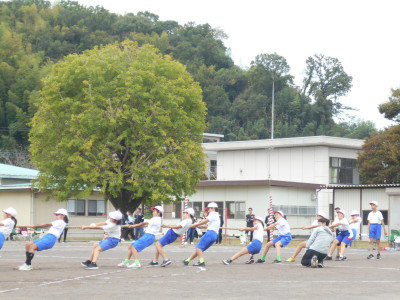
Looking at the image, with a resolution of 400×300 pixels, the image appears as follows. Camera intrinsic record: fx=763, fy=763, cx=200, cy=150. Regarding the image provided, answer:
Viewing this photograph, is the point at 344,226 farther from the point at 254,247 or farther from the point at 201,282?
the point at 201,282

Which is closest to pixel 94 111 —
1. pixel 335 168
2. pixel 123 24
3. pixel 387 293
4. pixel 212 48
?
pixel 335 168

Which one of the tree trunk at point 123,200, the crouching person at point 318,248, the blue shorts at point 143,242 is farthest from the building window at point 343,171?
the blue shorts at point 143,242

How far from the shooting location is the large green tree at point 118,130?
43.8 m

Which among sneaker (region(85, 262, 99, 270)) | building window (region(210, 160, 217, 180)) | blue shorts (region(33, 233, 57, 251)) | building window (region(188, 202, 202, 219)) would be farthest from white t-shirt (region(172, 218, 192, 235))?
building window (region(210, 160, 217, 180))

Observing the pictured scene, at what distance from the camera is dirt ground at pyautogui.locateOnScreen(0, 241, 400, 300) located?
12914 mm

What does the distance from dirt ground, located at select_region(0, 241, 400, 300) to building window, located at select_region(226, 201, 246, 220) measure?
30009 mm

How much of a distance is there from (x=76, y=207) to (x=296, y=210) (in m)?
15.3

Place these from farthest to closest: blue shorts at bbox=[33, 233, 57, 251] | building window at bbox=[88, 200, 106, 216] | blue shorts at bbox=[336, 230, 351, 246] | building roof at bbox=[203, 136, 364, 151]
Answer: building roof at bbox=[203, 136, 364, 151] → building window at bbox=[88, 200, 106, 216] → blue shorts at bbox=[336, 230, 351, 246] → blue shorts at bbox=[33, 233, 57, 251]

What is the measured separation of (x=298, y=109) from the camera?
114062 millimetres

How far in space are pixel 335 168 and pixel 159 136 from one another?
19638 millimetres

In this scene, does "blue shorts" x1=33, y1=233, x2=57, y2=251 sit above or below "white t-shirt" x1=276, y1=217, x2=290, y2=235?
below

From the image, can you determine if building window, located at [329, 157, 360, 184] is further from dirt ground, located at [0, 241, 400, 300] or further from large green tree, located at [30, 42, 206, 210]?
dirt ground, located at [0, 241, 400, 300]

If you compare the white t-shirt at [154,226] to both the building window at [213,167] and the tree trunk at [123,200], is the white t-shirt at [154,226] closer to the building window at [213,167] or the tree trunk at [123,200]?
the tree trunk at [123,200]

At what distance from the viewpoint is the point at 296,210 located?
52.3m
